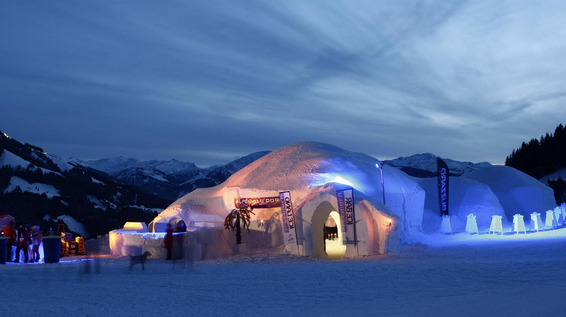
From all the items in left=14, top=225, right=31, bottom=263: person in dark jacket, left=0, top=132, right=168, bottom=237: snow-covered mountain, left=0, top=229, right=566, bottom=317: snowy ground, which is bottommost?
left=0, top=229, right=566, bottom=317: snowy ground

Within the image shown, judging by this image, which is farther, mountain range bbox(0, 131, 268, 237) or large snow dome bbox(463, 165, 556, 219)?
mountain range bbox(0, 131, 268, 237)

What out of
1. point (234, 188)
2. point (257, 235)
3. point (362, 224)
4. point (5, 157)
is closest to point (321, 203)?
point (362, 224)

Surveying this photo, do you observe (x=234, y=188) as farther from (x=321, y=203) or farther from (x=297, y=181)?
(x=321, y=203)

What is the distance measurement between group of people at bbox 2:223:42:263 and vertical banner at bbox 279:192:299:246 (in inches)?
367

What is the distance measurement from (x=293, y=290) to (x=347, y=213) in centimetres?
1127

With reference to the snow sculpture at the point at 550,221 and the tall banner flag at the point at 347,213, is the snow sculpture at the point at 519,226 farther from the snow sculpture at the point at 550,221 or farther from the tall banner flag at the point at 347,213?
the tall banner flag at the point at 347,213

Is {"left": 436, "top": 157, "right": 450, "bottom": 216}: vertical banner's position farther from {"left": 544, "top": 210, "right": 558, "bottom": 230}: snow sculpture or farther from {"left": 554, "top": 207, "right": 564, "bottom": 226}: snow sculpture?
{"left": 544, "top": 210, "right": 558, "bottom": 230}: snow sculpture

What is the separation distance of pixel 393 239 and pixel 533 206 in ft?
92.7

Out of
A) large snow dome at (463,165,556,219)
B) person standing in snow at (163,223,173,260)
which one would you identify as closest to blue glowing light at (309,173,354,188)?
person standing in snow at (163,223,173,260)

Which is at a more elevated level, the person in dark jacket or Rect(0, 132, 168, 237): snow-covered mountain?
Rect(0, 132, 168, 237): snow-covered mountain

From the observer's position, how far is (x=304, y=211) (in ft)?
76.9

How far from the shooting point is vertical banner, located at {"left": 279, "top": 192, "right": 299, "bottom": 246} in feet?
76.9

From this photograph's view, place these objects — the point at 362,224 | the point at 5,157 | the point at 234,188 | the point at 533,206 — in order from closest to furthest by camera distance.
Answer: the point at 362,224, the point at 234,188, the point at 533,206, the point at 5,157

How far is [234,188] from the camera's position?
29.2 m
